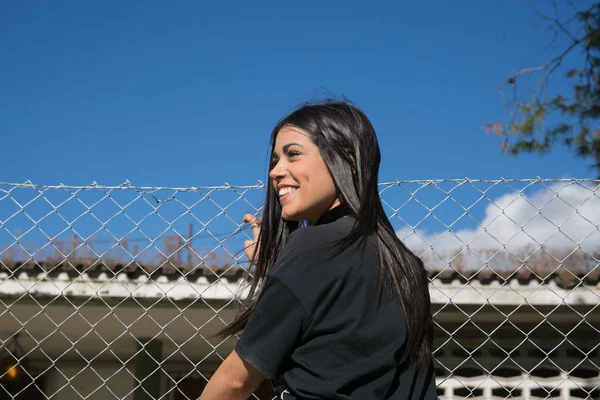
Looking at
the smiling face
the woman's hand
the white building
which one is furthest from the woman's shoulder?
the white building

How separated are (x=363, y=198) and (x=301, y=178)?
0.47 ft

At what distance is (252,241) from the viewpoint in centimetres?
202

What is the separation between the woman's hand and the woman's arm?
47cm

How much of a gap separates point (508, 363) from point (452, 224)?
3.60 meters

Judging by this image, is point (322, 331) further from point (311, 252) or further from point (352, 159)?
point (352, 159)

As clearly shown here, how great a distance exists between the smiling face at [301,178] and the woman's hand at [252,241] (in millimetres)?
259

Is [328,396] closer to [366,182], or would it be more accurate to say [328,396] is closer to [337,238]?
[337,238]

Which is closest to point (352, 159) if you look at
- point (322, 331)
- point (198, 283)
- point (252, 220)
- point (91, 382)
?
point (322, 331)

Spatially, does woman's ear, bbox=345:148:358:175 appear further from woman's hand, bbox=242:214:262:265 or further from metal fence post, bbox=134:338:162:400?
metal fence post, bbox=134:338:162:400

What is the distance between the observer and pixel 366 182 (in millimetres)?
1459

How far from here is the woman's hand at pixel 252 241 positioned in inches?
68.6

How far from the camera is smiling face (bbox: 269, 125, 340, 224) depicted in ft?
4.78

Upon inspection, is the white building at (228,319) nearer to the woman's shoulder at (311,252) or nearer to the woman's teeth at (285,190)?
the woman's teeth at (285,190)

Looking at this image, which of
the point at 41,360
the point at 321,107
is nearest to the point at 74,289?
the point at 321,107
